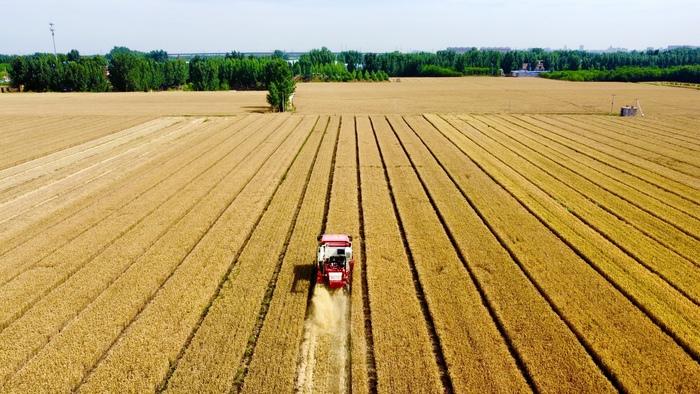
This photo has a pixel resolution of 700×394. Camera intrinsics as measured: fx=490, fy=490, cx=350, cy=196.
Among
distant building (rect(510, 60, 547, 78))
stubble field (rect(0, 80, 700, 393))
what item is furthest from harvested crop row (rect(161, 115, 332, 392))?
distant building (rect(510, 60, 547, 78))

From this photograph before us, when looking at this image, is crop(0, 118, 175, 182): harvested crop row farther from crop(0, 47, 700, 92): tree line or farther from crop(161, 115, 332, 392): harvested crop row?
crop(0, 47, 700, 92): tree line

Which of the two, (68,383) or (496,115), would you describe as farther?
(496,115)

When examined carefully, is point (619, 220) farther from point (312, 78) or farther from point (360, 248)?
point (312, 78)

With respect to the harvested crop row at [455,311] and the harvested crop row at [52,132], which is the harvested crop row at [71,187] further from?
the harvested crop row at [455,311]

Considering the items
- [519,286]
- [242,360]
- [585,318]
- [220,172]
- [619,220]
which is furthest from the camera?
[220,172]

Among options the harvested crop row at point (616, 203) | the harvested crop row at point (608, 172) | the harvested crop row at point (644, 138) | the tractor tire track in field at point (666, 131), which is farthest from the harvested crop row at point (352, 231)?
the tractor tire track in field at point (666, 131)

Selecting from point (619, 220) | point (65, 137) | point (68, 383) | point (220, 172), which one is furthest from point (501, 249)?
point (65, 137)
